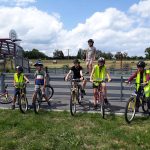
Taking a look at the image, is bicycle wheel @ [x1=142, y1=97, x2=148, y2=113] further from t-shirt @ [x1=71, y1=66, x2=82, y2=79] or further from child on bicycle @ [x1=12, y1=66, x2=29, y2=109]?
child on bicycle @ [x1=12, y1=66, x2=29, y2=109]

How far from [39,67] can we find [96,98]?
2.23 metres

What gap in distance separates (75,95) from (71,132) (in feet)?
8.32

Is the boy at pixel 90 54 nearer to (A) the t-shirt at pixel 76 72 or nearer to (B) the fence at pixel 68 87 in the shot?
(B) the fence at pixel 68 87

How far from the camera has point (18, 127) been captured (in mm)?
10078

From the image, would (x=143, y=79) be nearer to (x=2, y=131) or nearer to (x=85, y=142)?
(x=85, y=142)

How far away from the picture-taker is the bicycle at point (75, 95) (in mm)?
11555

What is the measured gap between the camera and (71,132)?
30.7 feet

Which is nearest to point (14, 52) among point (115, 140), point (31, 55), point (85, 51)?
point (85, 51)

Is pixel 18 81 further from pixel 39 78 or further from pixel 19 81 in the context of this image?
pixel 39 78

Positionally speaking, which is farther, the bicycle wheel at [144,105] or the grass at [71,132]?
the bicycle wheel at [144,105]

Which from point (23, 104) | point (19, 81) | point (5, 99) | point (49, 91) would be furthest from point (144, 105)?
Answer: point (5, 99)

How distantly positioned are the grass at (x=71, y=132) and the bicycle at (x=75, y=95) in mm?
287

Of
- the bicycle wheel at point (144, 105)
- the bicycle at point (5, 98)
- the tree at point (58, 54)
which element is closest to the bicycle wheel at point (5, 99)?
the bicycle at point (5, 98)

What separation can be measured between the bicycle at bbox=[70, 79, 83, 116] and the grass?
29 centimetres
